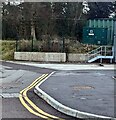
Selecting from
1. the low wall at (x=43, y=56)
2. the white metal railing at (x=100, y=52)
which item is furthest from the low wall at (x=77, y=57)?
the low wall at (x=43, y=56)

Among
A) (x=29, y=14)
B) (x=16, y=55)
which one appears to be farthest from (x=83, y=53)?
(x=29, y=14)

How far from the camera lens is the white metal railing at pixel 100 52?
116 feet

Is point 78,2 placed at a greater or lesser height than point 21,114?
greater

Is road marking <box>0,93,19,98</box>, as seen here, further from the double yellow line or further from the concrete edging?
the concrete edging

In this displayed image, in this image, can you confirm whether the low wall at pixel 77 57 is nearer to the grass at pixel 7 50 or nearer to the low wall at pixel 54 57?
the low wall at pixel 54 57

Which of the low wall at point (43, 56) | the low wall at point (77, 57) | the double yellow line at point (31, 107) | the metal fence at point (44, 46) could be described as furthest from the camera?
the metal fence at point (44, 46)

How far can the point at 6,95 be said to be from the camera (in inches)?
485

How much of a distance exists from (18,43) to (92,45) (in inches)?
310

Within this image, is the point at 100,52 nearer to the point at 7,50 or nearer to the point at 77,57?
the point at 77,57

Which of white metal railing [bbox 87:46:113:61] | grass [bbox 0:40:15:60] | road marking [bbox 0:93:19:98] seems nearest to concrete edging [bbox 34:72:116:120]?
road marking [bbox 0:93:19:98]

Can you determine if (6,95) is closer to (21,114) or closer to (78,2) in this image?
(21,114)

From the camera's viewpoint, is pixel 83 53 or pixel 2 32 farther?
pixel 2 32

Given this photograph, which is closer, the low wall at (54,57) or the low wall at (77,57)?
the low wall at (54,57)

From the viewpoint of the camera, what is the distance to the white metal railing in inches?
1395
